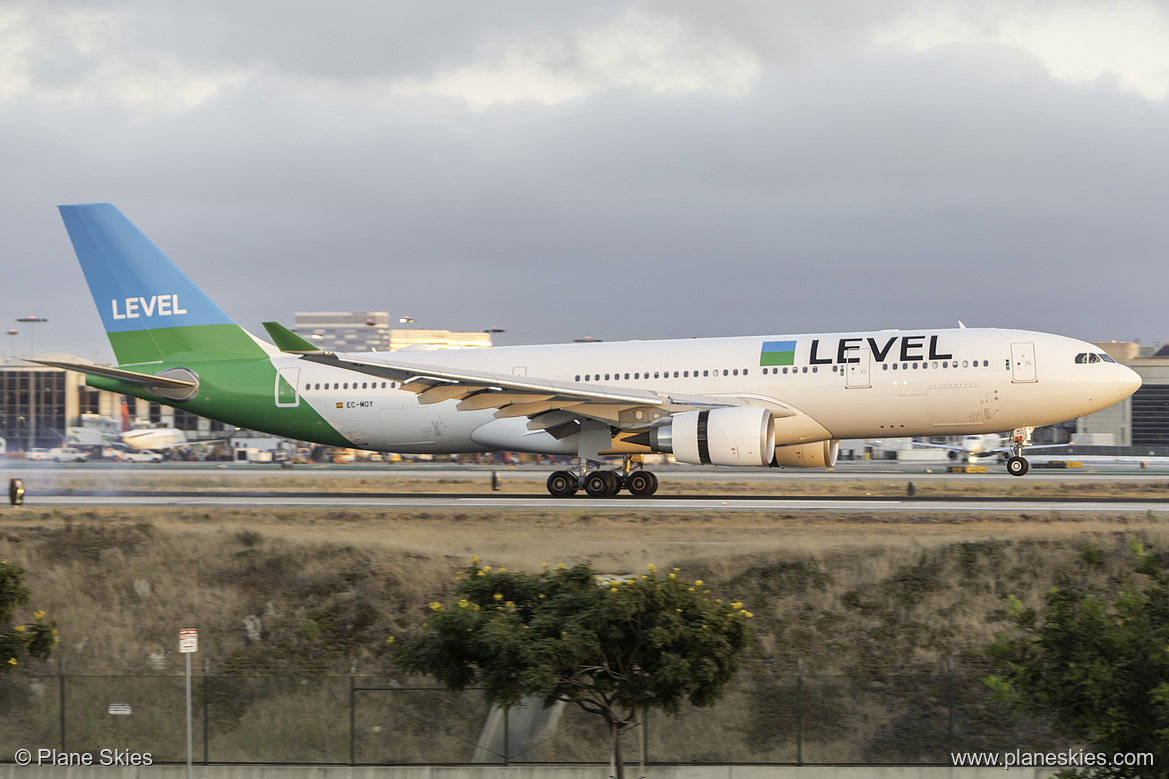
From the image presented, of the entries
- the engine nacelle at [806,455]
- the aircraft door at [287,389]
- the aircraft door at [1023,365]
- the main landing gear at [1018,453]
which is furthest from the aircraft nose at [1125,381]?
the aircraft door at [287,389]

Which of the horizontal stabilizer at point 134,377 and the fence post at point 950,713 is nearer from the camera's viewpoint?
the fence post at point 950,713

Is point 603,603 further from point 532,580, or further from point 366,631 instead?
A: point 366,631

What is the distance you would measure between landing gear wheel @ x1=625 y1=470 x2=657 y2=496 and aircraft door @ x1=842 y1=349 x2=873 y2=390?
6.63 metres

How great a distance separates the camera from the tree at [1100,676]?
9922mm

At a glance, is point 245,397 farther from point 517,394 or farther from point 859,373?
point 859,373

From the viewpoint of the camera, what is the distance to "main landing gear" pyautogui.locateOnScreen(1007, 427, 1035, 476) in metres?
28.5

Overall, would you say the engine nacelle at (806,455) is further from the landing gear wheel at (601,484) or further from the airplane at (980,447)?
the airplane at (980,447)

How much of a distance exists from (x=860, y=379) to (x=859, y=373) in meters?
0.18

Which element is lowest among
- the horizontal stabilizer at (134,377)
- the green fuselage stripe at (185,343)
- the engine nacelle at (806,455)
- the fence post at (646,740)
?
the fence post at (646,740)

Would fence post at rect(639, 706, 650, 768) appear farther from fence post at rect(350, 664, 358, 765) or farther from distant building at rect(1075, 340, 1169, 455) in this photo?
distant building at rect(1075, 340, 1169, 455)

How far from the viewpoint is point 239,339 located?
3400 cm

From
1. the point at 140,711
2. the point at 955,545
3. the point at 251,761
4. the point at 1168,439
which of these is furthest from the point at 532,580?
the point at 1168,439

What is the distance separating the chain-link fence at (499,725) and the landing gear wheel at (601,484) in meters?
12.6

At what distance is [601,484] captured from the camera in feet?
98.2
